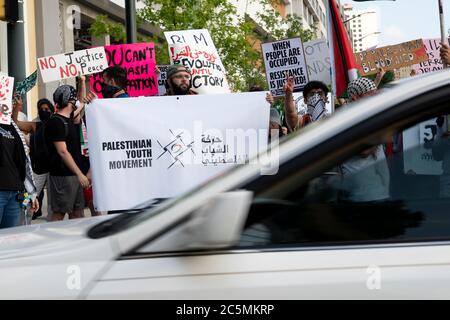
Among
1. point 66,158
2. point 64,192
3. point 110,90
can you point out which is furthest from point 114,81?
point 64,192

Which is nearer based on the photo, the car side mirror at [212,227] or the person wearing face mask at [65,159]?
the car side mirror at [212,227]

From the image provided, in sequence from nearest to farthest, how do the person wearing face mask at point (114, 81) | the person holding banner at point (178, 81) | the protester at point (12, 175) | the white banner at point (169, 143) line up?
the protester at point (12, 175) < the white banner at point (169, 143) < the person holding banner at point (178, 81) < the person wearing face mask at point (114, 81)

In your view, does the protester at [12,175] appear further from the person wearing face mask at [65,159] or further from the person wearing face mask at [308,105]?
the person wearing face mask at [308,105]

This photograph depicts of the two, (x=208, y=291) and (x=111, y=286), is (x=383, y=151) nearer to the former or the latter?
(x=208, y=291)

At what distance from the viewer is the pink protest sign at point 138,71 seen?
32.6 feet

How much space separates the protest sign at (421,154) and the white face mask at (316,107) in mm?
5228

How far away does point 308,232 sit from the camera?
7.81 feet

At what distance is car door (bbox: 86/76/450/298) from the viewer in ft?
7.33

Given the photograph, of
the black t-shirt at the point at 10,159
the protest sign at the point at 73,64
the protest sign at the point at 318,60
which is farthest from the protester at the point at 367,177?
the protest sign at the point at 318,60

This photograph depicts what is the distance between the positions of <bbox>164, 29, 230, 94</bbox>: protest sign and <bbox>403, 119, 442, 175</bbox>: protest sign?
6642mm

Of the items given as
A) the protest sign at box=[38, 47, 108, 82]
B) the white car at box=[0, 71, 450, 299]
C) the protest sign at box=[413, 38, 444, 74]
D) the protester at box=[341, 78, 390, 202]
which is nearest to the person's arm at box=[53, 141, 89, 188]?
the protest sign at box=[38, 47, 108, 82]

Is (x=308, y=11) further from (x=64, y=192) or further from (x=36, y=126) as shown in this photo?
(x=64, y=192)
